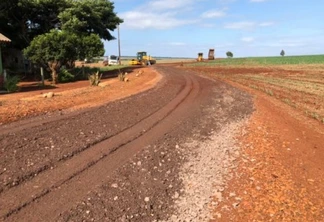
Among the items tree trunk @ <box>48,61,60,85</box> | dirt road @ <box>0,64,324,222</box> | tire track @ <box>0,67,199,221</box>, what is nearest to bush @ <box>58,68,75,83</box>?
tree trunk @ <box>48,61,60,85</box>

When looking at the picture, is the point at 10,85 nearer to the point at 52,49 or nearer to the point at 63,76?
the point at 52,49

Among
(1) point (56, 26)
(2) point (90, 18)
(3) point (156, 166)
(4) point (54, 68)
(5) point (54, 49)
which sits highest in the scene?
(2) point (90, 18)

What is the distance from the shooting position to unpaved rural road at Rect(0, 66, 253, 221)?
4.78m

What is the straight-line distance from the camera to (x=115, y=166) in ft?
21.0

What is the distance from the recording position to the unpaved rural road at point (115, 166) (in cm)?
478

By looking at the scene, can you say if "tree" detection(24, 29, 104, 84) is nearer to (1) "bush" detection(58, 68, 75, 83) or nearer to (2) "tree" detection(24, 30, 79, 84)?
(2) "tree" detection(24, 30, 79, 84)

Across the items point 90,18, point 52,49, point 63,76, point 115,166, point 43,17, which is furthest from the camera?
point 90,18

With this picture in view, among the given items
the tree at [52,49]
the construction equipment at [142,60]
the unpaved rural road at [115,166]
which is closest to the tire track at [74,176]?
the unpaved rural road at [115,166]

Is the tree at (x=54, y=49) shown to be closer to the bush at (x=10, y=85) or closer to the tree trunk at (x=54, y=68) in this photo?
the tree trunk at (x=54, y=68)

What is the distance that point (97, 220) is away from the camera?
14.6 ft

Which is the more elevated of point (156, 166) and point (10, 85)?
point (10, 85)

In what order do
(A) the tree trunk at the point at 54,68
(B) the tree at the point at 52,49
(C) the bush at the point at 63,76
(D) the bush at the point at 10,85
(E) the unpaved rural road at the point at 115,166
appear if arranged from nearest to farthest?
(E) the unpaved rural road at the point at 115,166
(D) the bush at the point at 10,85
(B) the tree at the point at 52,49
(A) the tree trunk at the point at 54,68
(C) the bush at the point at 63,76

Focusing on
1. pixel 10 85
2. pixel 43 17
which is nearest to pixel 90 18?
pixel 43 17

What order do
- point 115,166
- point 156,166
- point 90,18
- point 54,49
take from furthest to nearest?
point 90,18, point 54,49, point 156,166, point 115,166
